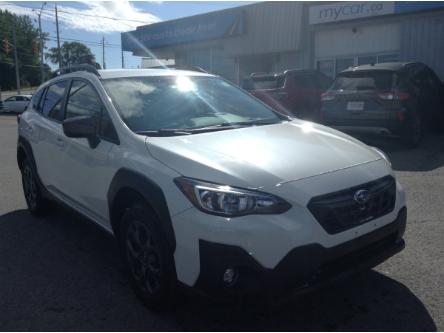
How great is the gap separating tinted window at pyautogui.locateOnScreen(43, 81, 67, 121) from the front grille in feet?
9.91

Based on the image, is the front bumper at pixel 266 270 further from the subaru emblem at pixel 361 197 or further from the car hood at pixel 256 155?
the car hood at pixel 256 155

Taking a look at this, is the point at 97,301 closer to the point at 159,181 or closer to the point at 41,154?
the point at 159,181

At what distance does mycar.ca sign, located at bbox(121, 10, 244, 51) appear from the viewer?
21.5 metres

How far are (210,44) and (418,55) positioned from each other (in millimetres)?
12055

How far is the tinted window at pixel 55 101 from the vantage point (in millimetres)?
4578

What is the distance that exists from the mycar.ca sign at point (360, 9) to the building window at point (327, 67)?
179 centimetres

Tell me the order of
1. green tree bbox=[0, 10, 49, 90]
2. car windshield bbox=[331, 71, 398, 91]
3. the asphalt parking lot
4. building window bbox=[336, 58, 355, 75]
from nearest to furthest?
the asphalt parking lot < car windshield bbox=[331, 71, 398, 91] < building window bbox=[336, 58, 355, 75] < green tree bbox=[0, 10, 49, 90]

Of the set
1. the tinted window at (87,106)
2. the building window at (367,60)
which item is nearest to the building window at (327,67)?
the building window at (367,60)

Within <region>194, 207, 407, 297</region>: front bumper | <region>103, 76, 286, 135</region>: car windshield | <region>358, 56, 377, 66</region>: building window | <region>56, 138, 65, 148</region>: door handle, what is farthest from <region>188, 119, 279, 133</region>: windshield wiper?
<region>358, 56, 377, 66</region>: building window

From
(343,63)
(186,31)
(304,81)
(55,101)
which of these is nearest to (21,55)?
(186,31)

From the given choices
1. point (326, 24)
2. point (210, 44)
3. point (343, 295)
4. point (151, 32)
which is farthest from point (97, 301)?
point (151, 32)

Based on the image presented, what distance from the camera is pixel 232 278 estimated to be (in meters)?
2.51

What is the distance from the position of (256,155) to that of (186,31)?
2322cm

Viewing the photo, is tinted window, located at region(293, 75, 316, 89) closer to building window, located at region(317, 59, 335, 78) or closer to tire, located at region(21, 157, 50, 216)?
building window, located at region(317, 59, 335, 78)
